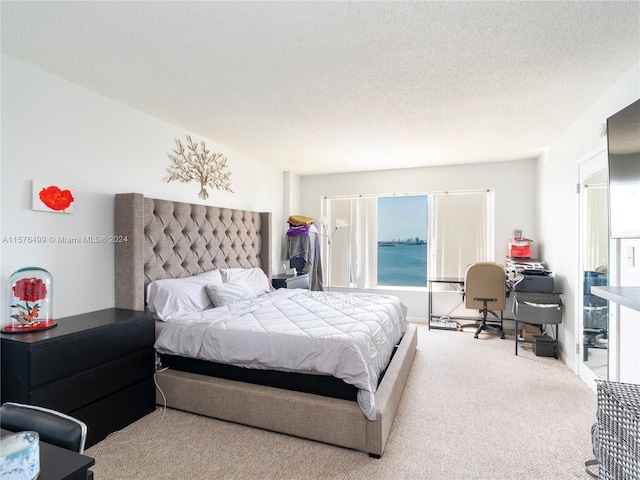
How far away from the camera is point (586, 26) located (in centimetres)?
184

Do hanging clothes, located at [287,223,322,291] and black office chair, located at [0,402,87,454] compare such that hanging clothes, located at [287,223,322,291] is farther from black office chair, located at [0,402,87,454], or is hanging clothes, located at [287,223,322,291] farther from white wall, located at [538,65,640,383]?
black office chair, located at [0,402,87,454]

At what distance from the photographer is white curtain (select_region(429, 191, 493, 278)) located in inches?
204

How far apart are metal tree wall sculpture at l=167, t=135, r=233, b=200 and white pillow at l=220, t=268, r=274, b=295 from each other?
2.99ft

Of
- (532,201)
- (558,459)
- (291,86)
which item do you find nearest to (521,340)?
(532,201)

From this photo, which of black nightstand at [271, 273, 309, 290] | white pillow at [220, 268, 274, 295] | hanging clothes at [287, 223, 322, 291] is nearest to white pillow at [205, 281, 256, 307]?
white pillow at [220, 268, 274, 295]

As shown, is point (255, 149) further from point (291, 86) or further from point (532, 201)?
point (532, 201)

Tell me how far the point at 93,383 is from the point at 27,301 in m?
0.67

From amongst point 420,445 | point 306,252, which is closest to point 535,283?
point 420,445

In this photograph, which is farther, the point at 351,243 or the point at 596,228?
the point at 351,243

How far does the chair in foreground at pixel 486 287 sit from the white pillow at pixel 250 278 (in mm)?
2637

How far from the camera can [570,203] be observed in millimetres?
3467

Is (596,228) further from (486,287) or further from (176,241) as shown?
(176,241)

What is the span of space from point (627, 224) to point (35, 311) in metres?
3.54

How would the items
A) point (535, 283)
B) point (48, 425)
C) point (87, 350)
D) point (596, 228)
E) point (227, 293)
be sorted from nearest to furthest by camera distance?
1. point (48, 425)
2. point (87, 350)
3. point (596, 228)
4. point (227, 293)
5. point (535, 283)
